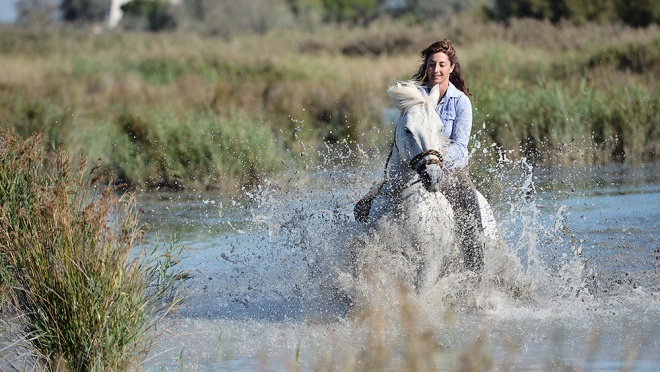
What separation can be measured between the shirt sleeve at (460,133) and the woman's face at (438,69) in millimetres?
174

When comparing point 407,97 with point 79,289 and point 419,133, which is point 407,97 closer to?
point 419,133

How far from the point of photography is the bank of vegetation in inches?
590

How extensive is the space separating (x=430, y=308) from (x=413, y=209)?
0.69 m

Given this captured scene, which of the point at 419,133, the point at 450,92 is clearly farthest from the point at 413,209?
the point at 450,92

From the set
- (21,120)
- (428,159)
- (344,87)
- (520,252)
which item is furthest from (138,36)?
(428,159)

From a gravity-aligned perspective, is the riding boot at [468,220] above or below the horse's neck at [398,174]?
below

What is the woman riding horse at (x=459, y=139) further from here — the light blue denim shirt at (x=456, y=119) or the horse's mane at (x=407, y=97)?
the horse's mane at (x=407, y=97)

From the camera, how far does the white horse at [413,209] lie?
6.64 m

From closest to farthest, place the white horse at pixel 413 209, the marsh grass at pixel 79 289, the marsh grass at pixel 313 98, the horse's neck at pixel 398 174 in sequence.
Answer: the marsh grass at pixel 79 289 < the white horse at pixel 413 209 < the horse's neck at pixel 398 174 < the marsh grass at pixel 313 98

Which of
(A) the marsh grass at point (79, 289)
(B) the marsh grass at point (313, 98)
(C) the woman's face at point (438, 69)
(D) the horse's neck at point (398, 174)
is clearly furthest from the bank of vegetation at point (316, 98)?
(A) the marsh grass at point (79, 289)

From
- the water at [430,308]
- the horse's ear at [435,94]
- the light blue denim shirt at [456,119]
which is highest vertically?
the horse's ear at [435,94]

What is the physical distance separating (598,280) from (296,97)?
45.3 ft

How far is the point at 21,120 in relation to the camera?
1666 centimetres

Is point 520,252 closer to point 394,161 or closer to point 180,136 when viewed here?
point 394,161
